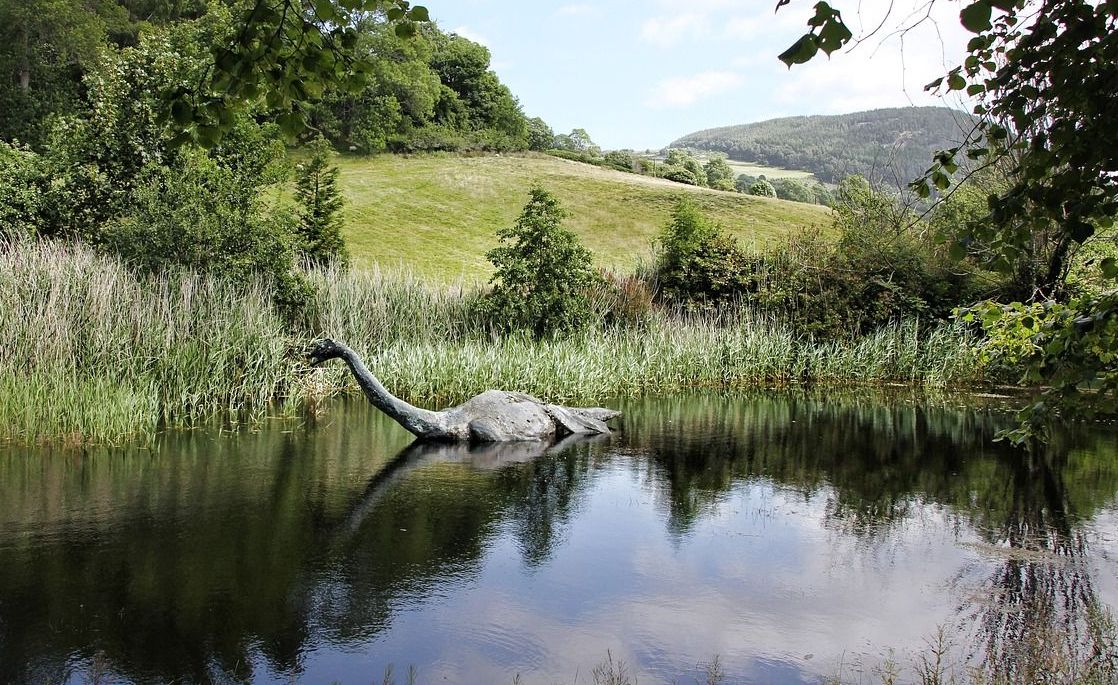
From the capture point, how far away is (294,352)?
1360 centimetres

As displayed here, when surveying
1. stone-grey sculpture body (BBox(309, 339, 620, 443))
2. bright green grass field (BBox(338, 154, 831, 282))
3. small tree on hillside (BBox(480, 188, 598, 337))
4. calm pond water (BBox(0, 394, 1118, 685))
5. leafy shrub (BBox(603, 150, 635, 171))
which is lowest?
calm pond water (BBox(0, 394, 1118, 685))

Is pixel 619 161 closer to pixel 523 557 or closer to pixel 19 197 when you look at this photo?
pixel 19 197

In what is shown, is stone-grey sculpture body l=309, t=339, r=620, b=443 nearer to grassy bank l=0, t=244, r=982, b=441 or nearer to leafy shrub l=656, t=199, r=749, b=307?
grassy bank l=0, t=244, r=982, b=441

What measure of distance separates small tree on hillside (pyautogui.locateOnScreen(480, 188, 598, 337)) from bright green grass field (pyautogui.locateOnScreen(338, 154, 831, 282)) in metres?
12.2

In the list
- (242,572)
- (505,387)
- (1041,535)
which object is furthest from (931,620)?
(505,387)

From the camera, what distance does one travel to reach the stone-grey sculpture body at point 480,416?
1069cm

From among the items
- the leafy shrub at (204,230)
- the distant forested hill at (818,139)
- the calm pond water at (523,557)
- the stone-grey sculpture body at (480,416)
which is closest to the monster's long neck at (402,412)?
the stone-grey sculpture body at (480,416)

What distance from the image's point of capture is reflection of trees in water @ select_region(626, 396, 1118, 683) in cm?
559

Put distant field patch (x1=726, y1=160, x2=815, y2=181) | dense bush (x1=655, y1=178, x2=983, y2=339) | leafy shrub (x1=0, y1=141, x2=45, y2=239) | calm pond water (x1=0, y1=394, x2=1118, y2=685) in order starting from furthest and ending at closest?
1. distant field patch (x1=726, y1=160, x2=815, y2=181)
2. dense bush (x1=655, y1=178, x2=983, y2=339)
3. leafy shrub (x1=0, y1=141, x2=45, y2=239)
4. calm pond water (x1=0, y1=394, x2=1118, y2=685)

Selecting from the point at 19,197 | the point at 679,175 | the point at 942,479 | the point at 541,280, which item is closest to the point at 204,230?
the point at 19,197

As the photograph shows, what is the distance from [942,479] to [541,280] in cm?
915

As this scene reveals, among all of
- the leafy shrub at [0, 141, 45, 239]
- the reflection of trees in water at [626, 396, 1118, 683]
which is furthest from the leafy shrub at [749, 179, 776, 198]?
the leafy shrub at [0, 141, 45, 239]

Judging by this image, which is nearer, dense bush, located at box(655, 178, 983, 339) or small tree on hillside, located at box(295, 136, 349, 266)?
dense bush, located at box(655, 178, 983, 339)

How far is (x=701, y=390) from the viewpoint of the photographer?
16281 mm
